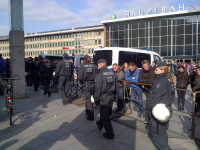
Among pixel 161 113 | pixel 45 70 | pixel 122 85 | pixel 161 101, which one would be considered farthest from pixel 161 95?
pixel 45 70

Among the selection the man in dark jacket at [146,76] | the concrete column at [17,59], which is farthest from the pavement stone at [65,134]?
the concrete column at [17,59]

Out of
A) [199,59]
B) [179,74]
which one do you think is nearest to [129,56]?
[179,74]

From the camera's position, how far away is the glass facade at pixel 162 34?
3769 centimetres

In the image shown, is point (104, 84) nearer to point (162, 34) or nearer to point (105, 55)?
point (105, 55)

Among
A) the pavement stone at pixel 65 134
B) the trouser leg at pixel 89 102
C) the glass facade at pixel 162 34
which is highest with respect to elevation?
the glass facade at pixel 162 34

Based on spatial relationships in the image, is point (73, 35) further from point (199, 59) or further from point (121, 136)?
point (121, 136)

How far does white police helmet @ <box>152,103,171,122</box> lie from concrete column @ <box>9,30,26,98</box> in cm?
672

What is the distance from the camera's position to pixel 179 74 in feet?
24.3

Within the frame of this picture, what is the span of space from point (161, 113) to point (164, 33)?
1559 inches

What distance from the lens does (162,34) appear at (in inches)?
1577

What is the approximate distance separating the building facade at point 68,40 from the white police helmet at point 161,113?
2249 inches

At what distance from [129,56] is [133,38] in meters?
32.0

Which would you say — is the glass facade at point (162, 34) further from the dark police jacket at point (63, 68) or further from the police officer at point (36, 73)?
the dark police jacket at point (63, 68)

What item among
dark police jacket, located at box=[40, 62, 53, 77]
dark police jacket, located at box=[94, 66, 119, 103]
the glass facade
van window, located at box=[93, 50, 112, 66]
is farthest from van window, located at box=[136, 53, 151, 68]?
the glass facade
